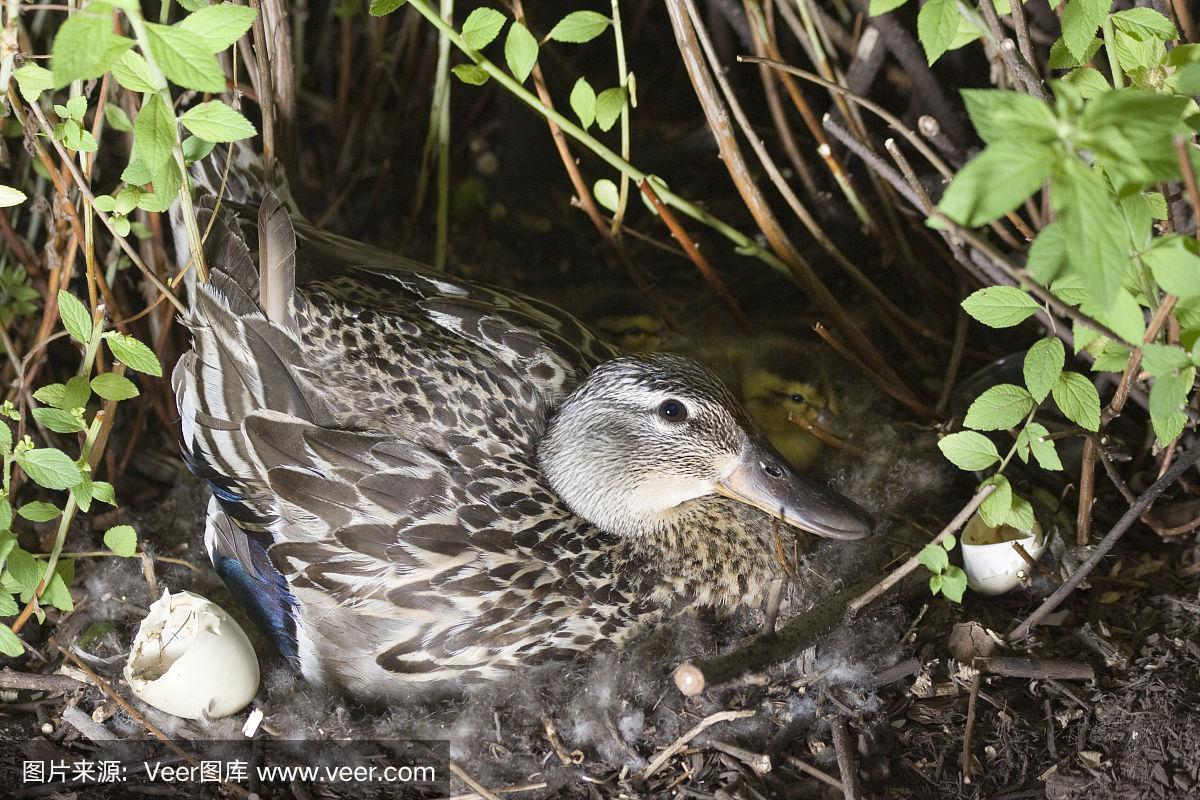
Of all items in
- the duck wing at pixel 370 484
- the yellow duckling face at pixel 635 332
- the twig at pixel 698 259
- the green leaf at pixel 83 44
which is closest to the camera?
the green leaf at pixel 83 44

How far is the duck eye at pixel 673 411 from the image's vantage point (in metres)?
1.96

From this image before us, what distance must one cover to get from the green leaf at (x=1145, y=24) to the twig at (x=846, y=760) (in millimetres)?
1164

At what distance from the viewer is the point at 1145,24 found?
4.68 ft

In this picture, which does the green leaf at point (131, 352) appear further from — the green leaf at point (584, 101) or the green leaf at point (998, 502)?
the green leaf at point (998, 502)

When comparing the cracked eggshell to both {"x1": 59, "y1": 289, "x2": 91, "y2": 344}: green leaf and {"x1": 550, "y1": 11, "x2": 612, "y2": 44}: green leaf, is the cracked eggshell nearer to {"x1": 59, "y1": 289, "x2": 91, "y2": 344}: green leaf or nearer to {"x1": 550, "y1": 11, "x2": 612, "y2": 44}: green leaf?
{"x1": 59, "y1": 289, "x2": 91, "y2": 344}: green leaf

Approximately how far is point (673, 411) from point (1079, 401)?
0.72 m

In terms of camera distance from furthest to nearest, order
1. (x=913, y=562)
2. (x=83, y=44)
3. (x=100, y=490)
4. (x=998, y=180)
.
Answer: (x=100, y=490) < (x=913, y=562) < (x=83, y=44) < (x=998, y=180)

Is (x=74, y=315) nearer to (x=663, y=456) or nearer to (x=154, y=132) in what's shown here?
(x=154, y=132)

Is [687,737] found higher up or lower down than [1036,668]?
lower down

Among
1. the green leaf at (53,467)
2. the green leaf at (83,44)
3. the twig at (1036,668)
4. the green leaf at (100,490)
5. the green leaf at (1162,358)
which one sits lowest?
the twig at (1036,668)

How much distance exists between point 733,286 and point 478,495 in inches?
41.7

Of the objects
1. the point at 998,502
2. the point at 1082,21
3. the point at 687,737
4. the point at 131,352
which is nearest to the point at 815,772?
the point at 687,737

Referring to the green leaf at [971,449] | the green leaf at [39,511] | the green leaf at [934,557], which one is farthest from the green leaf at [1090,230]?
the green leaf at [39,511]

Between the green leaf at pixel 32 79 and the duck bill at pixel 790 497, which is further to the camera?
the duck bill at pixel 790 497
